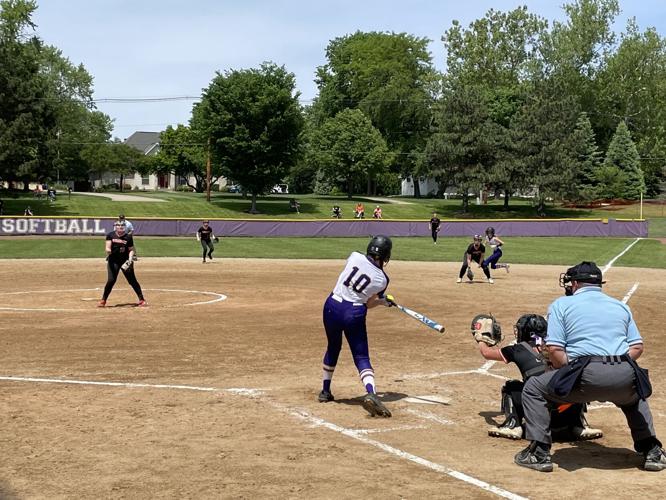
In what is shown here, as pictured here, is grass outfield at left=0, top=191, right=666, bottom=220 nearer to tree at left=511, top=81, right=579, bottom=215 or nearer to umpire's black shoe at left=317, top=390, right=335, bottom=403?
tree at left=511, top=81, right=579, bottom=215

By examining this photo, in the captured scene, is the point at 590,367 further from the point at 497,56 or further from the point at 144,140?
the point at 144,140

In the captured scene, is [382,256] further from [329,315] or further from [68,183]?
[68,183]

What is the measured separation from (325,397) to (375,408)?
1083 millimetres

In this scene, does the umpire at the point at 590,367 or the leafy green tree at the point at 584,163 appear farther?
the leafy green tree at the point at 584,163

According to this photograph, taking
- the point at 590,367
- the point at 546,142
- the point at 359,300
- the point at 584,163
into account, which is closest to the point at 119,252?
the point at 359,300

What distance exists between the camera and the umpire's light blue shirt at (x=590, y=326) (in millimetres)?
7332

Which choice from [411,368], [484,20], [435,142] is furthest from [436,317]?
[484,20]

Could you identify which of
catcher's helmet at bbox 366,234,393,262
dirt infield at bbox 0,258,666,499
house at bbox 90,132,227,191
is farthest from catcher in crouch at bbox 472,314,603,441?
house at bbox 90,132,227,191

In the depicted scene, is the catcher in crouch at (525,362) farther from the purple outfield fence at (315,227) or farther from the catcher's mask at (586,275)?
the purple outfield fence at (315,227)

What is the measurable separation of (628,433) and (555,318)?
2.57 m

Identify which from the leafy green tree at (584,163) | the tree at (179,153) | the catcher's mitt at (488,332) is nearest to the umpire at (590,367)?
the catcher's mitt at (488,332)

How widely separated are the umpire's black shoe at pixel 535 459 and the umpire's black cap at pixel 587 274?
5.79ft

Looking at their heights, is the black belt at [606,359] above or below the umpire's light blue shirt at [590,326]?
below

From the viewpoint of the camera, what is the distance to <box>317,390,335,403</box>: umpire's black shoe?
34.1ft
